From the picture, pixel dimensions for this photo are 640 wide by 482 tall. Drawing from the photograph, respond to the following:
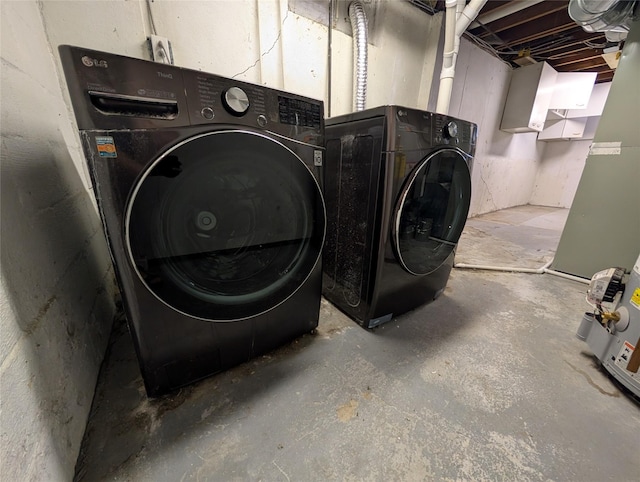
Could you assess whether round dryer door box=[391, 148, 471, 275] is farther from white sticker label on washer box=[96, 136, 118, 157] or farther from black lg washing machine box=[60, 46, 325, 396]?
white sticker label on washer box=[96, 136, 118, 157]

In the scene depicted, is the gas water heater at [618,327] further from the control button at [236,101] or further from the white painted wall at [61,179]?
the white painted wall at [61,179]

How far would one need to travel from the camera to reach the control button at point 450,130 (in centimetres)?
104

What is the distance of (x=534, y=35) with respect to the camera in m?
2.55

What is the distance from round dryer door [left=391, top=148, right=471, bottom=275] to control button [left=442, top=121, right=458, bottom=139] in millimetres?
61

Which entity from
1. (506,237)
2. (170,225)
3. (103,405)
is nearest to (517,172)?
(506,237)

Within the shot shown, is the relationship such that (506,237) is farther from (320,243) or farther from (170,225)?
(170,225)

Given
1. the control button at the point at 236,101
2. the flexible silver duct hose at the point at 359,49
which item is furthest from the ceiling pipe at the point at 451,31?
the control button at the point at 236,101

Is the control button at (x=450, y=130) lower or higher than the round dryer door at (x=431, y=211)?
higher

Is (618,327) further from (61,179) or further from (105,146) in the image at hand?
(61,179)

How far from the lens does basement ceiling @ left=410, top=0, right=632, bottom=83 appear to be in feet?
6.79

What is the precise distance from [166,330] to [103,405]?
0.35 m

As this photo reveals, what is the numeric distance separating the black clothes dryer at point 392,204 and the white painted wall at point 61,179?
0.71 m

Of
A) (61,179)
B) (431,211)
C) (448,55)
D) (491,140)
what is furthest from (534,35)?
(61,179)

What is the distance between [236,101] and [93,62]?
0.29 metres
